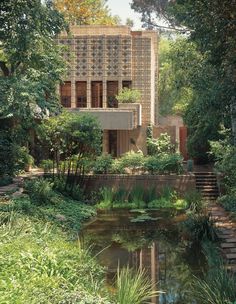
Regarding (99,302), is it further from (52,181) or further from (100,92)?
(100,92)

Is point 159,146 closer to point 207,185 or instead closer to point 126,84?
point 126,84

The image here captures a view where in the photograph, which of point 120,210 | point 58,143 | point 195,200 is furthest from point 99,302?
point 58,143

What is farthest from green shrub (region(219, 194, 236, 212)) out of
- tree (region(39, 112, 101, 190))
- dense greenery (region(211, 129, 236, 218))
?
tree (region(39, 112, 101, 190))

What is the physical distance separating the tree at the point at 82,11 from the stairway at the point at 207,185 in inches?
707

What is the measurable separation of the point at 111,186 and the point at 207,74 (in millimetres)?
7832

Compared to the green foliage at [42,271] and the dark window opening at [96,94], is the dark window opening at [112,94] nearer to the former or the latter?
the dark window opening at [96,94]

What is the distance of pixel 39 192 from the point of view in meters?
14.1

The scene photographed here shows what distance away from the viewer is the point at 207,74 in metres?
12.0

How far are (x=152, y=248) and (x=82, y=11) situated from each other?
26.6 meters

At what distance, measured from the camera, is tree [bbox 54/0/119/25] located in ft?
109

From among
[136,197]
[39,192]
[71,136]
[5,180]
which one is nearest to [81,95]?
[71,136]

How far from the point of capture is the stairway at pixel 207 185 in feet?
61.6

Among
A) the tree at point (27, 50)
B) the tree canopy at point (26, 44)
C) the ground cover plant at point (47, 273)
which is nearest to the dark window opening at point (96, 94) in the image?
the tree at point (27, 50)

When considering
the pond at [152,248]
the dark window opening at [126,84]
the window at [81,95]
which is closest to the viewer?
the pond at [152,248]
